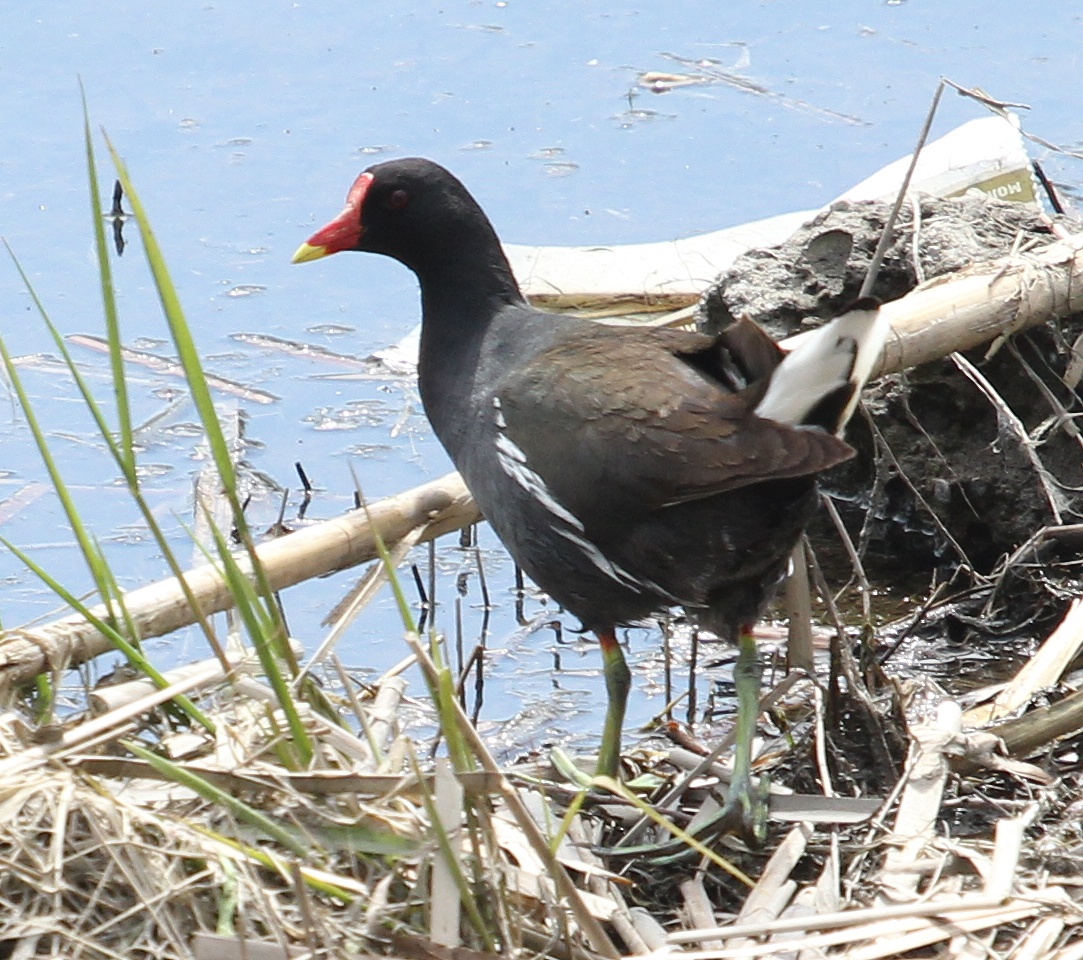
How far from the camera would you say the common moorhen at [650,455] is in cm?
271

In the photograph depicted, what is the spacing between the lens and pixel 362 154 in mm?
6078

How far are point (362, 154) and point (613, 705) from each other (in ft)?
11.0

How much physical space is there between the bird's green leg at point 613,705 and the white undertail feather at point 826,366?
0.63m

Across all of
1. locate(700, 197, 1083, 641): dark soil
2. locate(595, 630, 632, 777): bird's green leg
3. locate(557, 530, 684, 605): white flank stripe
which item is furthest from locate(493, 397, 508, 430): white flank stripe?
locate(700, 197, 1083, 641): dark soil

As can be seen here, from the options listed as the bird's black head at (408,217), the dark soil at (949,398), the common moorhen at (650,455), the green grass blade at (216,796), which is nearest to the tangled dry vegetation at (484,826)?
the green grass blade at (216,796)

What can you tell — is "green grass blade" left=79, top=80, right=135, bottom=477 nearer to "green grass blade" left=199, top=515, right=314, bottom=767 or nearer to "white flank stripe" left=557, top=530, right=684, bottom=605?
"green grass blade" left=199, top=515, right=314, bottom=767

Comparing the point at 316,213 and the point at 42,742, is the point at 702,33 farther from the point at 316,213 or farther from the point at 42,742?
the point at 42,742

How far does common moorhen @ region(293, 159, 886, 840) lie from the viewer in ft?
8.90

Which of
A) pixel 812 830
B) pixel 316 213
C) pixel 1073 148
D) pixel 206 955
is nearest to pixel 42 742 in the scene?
pixel 206 955

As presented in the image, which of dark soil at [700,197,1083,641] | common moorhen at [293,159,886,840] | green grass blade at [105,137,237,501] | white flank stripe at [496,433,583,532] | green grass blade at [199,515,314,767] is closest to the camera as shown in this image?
green grass blade at [105,137,237,501]

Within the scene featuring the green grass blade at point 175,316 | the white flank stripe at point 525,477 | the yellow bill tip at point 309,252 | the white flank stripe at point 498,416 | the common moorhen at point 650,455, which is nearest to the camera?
the green grass blade at point 175,316

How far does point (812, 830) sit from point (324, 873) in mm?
803

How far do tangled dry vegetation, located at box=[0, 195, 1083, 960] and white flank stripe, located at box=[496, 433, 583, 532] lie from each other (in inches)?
10.1

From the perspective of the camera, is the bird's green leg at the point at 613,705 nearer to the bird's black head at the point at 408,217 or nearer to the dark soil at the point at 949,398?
the bird's black head at the point at 408,217
